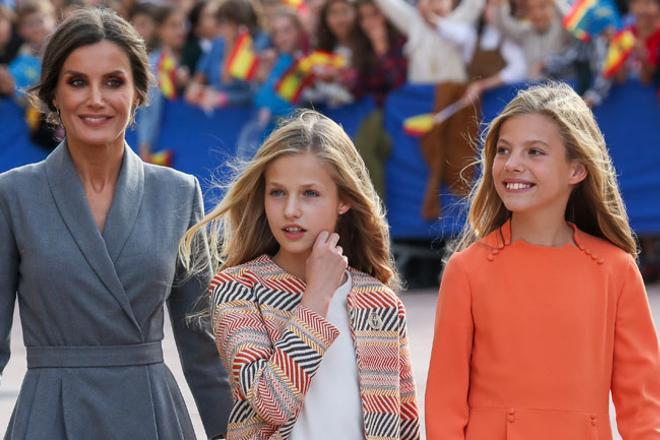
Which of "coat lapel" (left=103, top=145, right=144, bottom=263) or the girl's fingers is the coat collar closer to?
the girl's fingers

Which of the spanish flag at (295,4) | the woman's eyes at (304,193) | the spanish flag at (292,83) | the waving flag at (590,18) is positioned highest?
the spanish flag at (295,4)

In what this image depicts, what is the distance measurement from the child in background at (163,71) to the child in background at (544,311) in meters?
7.86

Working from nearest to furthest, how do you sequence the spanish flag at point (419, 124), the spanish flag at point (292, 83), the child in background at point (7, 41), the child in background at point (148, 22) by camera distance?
the spanish flag at point (419, 124) → the spanish flag at point (292, 83) → the child in background at point (7, 41) → the child in background at point (148, 22)

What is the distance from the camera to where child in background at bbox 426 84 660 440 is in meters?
3.44

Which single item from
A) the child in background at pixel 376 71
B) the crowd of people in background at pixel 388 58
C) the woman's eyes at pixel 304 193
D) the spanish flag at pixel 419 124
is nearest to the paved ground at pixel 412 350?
the crowd of people in background at pixel 388 58

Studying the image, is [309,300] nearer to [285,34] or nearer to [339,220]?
[339,220]

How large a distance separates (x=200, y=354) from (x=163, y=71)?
8054 mm

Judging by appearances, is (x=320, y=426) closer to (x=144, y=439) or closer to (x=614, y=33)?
(x=144, y=439)

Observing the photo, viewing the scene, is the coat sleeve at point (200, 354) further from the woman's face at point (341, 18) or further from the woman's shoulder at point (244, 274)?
the woman's face at point (341, 18)

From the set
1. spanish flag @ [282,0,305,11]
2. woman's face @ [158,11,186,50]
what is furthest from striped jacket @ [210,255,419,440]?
woman's face @ [158,11,186,50]

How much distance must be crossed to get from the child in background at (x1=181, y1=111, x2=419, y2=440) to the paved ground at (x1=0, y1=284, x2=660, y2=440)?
280 cm

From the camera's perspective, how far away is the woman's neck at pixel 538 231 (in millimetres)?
3652

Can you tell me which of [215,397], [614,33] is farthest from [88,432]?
[614,33]

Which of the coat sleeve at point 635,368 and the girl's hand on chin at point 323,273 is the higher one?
the girl's hand on chin at point 323,273
